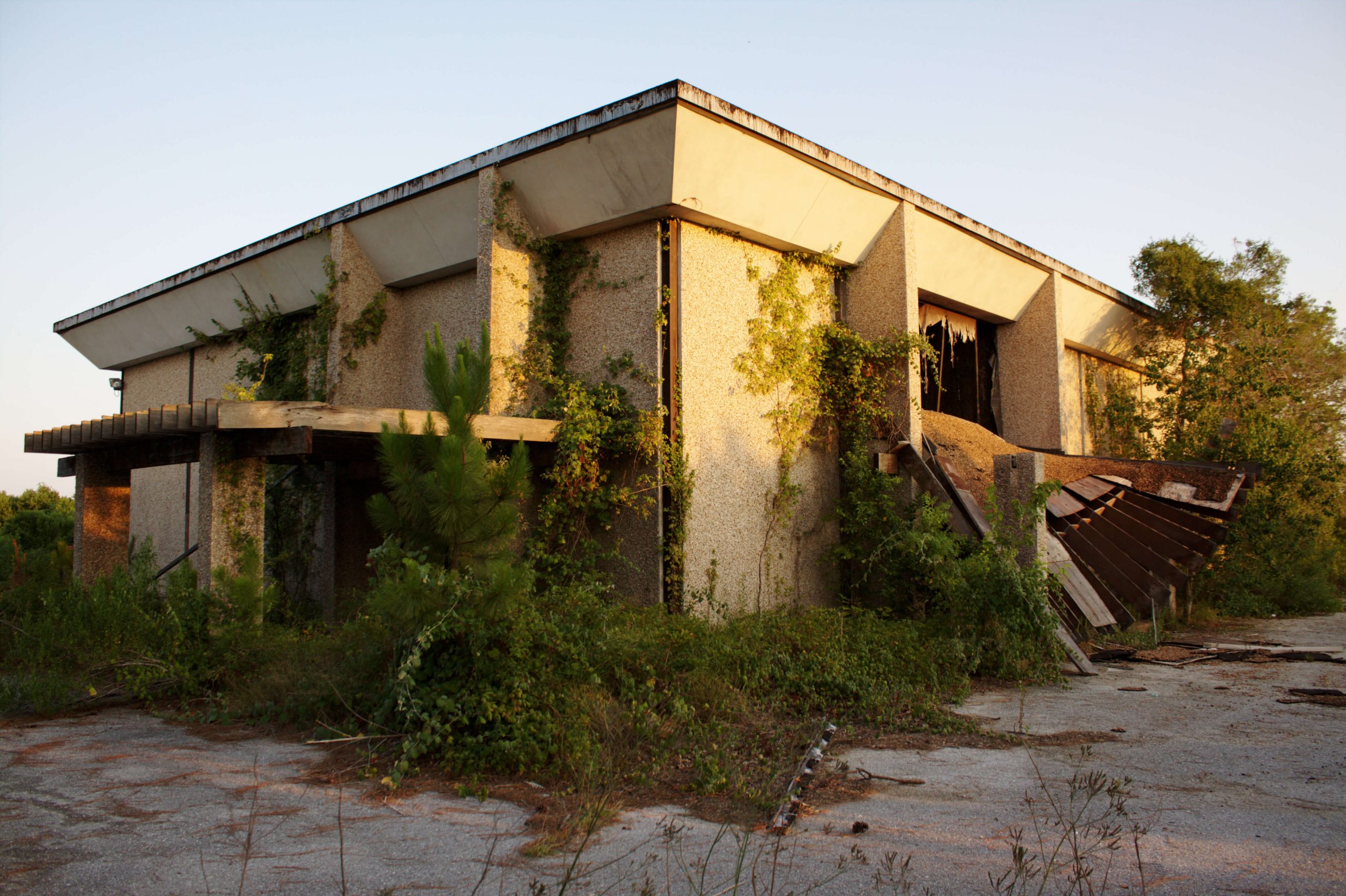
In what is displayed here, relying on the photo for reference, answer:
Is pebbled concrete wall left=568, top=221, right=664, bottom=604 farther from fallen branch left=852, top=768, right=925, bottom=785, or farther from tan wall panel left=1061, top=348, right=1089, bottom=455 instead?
tan wall panel left=1061, top=348, right=1089, bottom=455

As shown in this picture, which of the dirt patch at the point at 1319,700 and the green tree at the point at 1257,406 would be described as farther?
the green tree at the point at 1257,406

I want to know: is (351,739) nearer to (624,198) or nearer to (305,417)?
(305,417)

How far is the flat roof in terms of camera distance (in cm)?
771

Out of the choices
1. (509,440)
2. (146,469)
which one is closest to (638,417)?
(509,440)

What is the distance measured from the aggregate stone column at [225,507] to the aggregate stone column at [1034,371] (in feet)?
35.6

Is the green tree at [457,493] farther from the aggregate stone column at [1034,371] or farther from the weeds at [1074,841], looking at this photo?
the aggregate stone column at [1034,371]

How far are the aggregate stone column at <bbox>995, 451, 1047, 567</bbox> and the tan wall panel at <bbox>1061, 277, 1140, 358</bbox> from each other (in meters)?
→ 5.87

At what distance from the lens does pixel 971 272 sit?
11906 millimetres

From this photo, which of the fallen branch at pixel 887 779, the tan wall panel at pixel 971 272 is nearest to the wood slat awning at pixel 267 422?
the fallen branch at pixel 887 779

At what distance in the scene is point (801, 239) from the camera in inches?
379

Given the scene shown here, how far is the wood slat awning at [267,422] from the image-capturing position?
267 inches

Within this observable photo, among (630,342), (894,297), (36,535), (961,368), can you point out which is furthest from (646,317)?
(36,535)

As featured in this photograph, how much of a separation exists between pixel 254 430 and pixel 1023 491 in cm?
693

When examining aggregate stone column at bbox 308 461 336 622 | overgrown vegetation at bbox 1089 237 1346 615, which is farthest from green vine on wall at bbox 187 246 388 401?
overgrown vegetation at bbox 1089 237 1346 615
